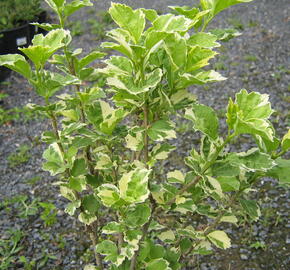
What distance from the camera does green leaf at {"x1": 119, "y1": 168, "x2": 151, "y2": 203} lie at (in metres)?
0.99

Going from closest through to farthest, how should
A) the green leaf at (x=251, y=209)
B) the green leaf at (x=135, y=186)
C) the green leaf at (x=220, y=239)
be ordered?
the green leaf at (x=135, y=186), the green leaf at (x=251, y=209), the green leaf at (x=220, y=239)

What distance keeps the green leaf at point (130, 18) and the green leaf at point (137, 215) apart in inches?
18.7

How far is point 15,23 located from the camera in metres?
4.99

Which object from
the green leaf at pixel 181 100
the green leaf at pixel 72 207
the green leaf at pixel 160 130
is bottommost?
the green leaf at pixel 72 207

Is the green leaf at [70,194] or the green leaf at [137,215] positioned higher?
the green leaf at [137,215]

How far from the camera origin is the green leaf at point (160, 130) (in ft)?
3.54

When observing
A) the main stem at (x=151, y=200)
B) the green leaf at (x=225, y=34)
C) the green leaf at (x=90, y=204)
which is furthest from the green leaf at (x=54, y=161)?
the green leaf at (x=225, y=34)

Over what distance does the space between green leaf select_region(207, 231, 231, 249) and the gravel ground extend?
2.79 feet

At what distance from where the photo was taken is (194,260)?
2.26 meters

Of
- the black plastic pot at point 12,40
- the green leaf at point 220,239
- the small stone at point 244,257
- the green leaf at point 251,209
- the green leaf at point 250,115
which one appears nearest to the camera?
the green leaf at point 250,115

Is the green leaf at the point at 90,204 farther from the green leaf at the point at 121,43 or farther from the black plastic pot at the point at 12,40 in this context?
the black plastic pot at the point at 12,40

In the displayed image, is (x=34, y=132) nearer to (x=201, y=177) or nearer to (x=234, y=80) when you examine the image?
(x=234, y=80)

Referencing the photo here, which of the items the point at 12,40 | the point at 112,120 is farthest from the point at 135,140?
the point at 12,40

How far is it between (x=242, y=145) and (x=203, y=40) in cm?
225
